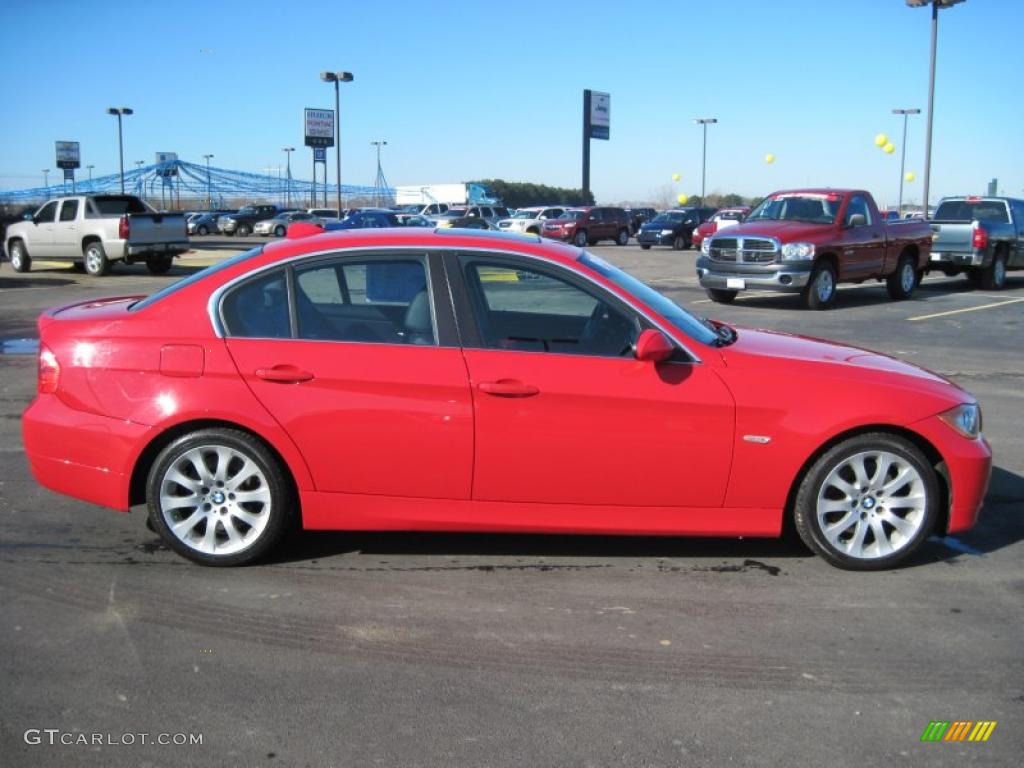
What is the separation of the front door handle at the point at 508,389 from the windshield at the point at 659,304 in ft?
2.39

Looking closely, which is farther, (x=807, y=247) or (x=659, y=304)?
(x=807, y=247)

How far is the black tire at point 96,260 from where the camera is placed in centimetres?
2286

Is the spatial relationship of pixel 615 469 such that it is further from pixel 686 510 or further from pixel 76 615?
pixel 76 615

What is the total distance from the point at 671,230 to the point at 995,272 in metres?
20.5

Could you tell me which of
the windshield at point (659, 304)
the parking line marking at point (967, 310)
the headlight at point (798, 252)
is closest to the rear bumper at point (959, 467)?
the windshield at point (659, 304)

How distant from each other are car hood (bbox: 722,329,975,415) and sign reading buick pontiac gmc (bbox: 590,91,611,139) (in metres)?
72.2

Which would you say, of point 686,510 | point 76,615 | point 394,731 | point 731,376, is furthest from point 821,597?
point 76,615

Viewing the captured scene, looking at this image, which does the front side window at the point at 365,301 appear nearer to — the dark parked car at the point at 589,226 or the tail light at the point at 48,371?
the tail light at the point at 48,371

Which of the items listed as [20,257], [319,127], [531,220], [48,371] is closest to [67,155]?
[319,127]

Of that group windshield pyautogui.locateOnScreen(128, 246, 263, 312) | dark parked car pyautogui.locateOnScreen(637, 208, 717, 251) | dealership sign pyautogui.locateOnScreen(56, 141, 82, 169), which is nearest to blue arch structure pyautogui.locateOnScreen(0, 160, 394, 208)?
dealership sign pyautogui.locateOnScreen(56, 141, 82, 169)

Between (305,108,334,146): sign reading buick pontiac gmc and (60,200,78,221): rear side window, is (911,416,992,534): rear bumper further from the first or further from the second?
(305,108,334,146): sign reading buick pontiac gmc

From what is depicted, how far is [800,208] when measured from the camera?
17.1m

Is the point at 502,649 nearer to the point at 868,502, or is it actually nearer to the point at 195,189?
the point at 868,502

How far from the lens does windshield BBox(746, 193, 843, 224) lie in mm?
16812
